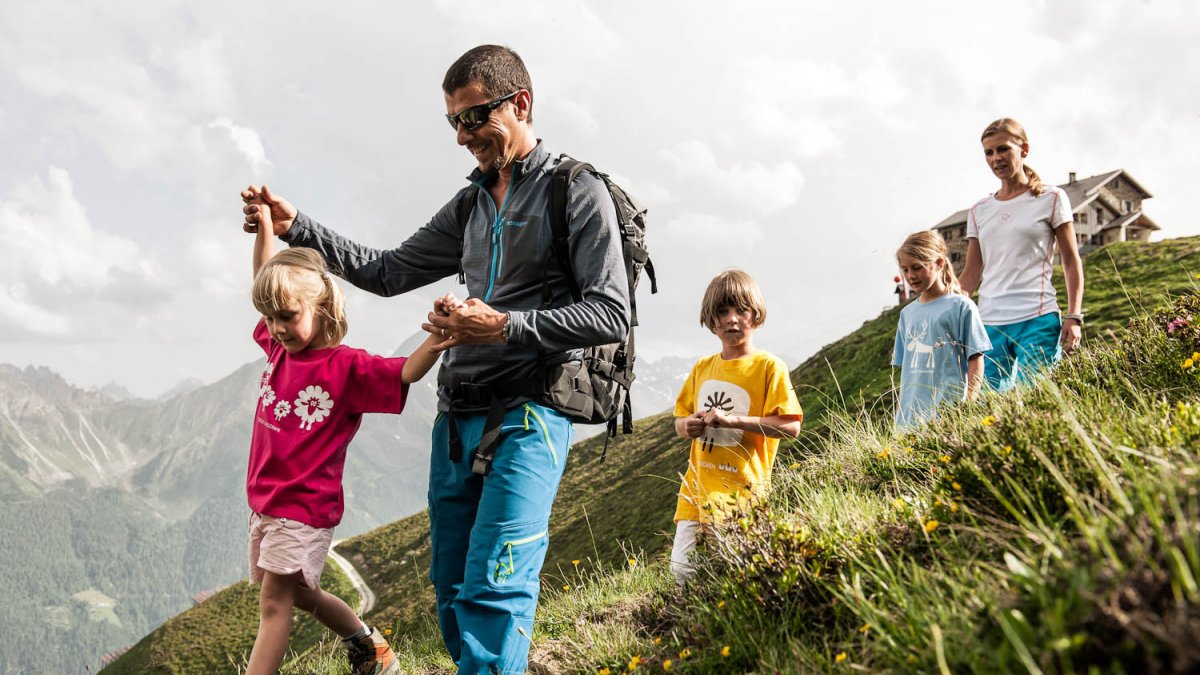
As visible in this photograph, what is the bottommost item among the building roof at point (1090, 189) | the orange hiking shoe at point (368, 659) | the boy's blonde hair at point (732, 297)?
the orange hiking shoe at point (368, 659)

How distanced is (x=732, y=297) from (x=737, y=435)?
→ 0.96 m

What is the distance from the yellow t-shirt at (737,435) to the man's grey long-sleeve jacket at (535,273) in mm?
1433

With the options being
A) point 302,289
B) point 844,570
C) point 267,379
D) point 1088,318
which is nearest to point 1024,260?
point 844,570

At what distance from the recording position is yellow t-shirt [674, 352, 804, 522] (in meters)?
4.80

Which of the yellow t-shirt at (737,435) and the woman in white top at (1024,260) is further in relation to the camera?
the woman in white top at (1024,260)

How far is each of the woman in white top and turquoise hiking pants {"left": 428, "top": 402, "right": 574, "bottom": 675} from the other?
4235 mm

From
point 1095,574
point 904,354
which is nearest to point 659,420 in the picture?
point 904,354

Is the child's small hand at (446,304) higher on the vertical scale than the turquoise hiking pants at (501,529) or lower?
higher

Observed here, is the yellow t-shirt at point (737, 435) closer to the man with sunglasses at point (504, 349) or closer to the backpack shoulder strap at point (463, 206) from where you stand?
the man with sunglasses at point (504, 349)

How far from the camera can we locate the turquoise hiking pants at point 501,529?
3.62 meters

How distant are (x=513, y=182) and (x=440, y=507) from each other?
1894 millimetres

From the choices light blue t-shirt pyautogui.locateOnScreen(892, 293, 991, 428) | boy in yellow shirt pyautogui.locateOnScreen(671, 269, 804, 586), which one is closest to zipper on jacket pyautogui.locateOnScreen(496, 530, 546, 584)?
boy in yellow shirt pyautogui.locateOnScreen(671, 269, 804, 586)

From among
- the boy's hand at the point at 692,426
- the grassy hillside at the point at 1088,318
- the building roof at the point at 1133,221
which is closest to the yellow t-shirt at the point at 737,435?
the boy's hand at the point at 692,426

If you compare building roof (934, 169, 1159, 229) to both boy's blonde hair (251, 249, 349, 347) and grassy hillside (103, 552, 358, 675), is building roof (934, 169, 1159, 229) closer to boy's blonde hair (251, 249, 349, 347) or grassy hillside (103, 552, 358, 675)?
grassy hillside (103, 552, 358, 675)
